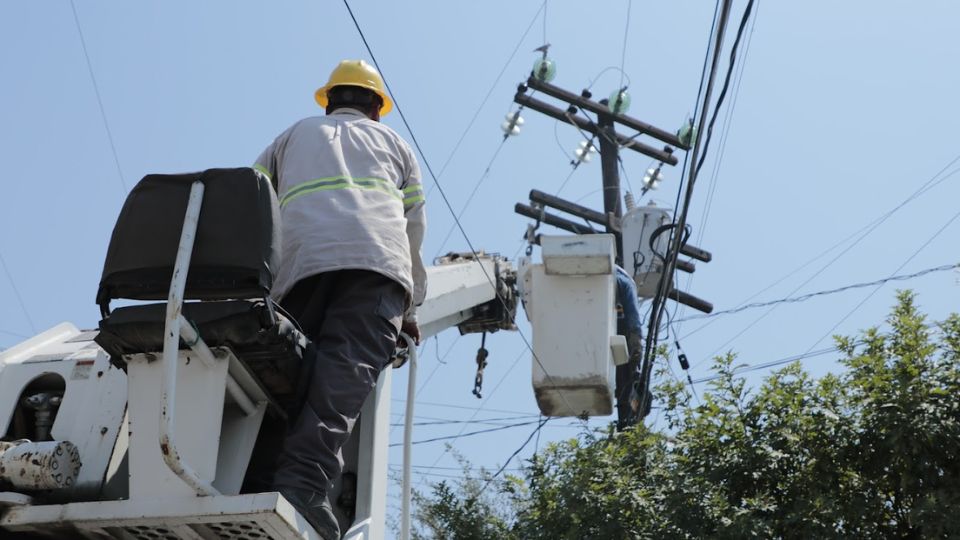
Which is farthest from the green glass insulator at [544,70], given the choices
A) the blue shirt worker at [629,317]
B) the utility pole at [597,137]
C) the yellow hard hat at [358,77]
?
the yellow hard hat at [358,77]

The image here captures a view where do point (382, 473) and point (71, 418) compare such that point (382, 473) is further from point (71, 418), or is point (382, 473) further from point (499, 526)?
point (499, 526)

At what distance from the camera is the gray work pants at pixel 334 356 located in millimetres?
4168

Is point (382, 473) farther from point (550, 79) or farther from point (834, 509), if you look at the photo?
point (550, 79)

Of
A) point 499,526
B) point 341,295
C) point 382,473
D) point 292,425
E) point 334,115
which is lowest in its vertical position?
point 499,526

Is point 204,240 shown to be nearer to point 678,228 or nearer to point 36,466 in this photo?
point 36,466

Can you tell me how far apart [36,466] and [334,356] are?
102cm

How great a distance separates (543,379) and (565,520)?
2642 mm

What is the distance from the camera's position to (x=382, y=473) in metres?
4.80

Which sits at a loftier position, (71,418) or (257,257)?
(257,257)

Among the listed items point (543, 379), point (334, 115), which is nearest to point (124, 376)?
point (334, 115)

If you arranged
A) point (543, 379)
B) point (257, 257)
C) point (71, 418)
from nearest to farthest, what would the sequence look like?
point (257, 257) < point (71, 418) < point (543, 379)

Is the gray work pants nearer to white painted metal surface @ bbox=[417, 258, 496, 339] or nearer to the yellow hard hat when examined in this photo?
the yellow hard hat

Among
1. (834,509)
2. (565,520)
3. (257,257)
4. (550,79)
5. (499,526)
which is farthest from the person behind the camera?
(550,79)

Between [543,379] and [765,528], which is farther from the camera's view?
[543,379]
